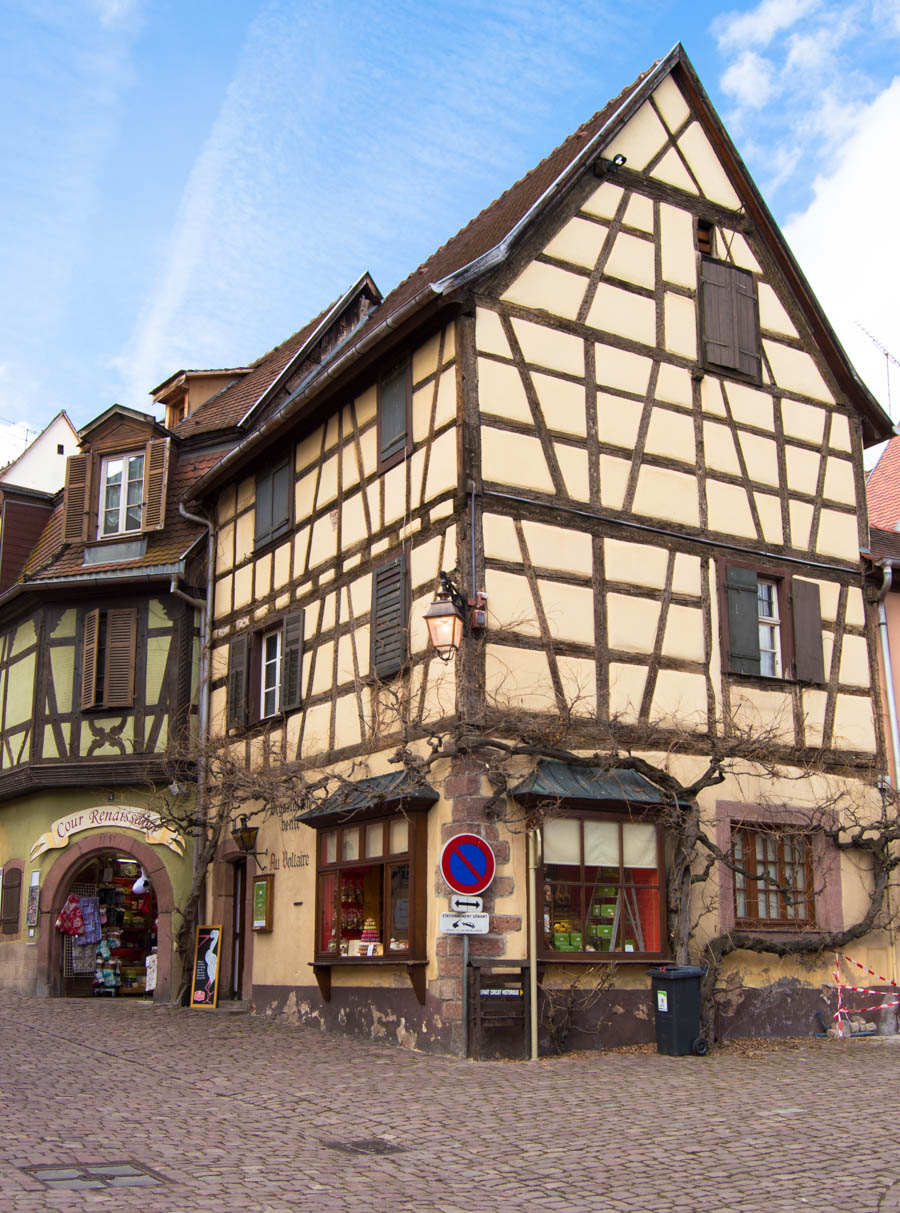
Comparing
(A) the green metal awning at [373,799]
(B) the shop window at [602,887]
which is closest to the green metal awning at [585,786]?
(B) the shop window at [602,887]

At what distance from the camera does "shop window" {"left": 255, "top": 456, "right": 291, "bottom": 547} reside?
1823cm

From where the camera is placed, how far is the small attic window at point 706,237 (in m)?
17.2

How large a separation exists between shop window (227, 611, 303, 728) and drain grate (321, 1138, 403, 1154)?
372 inches

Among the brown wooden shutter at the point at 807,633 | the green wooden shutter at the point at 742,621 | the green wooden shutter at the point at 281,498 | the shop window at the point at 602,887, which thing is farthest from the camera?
the green wooden shutter at the point at 281,498

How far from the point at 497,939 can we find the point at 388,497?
5.31 m

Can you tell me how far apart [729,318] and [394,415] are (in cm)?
456

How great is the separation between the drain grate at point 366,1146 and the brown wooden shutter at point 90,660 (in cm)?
1302

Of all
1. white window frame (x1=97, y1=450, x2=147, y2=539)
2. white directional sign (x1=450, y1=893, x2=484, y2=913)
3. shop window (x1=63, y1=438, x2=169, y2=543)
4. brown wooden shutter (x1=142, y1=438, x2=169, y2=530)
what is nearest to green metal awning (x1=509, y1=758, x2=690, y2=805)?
white directional sign (x1=450, y1=893, x2=484, y2=913)

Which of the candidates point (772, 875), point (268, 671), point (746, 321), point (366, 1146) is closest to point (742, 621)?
point (772, 875)

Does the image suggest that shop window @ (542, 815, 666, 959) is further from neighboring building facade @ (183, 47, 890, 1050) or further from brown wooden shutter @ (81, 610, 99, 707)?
brown wooden shutter @ (81, 610, 99, 707)

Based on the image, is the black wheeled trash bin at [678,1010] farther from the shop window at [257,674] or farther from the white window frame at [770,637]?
the shop window at [257,674]

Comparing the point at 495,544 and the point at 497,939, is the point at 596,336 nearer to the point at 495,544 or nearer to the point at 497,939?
the point at 495,544

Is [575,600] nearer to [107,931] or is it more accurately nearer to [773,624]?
[773,624]

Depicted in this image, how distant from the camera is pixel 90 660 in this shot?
20734 mm
